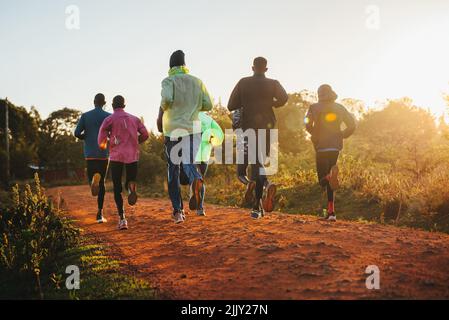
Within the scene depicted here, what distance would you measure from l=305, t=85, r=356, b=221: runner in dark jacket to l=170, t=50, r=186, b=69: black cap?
2376mm

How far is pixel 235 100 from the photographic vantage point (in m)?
6.86

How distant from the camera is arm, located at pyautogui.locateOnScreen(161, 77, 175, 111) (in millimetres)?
6504

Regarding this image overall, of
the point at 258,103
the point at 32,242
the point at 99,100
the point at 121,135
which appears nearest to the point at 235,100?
the point at 258,103

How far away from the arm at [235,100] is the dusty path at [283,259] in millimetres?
1866

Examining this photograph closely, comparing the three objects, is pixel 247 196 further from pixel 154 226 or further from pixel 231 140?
pixel 231 140

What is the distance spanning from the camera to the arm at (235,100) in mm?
6841

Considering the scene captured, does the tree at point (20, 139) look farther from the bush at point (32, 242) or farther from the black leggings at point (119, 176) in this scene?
the black leggings at point (119, 176)

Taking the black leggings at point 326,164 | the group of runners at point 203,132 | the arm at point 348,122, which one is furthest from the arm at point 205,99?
the arm at point 348,122

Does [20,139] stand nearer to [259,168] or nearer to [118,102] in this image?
[118,102]

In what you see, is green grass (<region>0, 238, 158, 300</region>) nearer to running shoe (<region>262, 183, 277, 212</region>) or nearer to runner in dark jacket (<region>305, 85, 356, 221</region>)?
running shoe (<region>262, 183, 277, 212</region>)

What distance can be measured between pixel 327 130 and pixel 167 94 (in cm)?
279

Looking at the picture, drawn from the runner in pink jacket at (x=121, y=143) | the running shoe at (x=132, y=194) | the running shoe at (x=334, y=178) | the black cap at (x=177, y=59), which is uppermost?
the black cap at (x=177, y=59)
